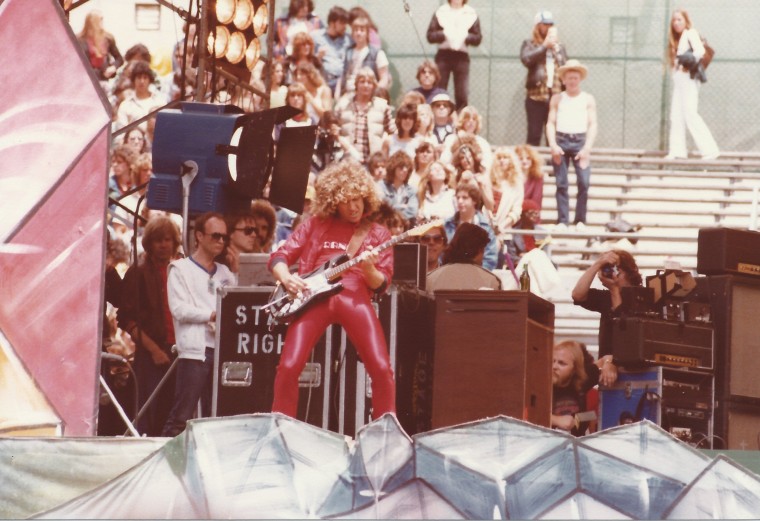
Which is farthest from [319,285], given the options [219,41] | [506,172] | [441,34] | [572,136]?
[441,34]

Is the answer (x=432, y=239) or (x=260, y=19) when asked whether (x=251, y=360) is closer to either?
(x=432, y=239)

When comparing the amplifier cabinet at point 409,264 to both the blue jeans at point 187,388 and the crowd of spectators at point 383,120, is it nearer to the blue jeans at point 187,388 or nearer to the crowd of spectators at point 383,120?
the blue jeans at point 187,388

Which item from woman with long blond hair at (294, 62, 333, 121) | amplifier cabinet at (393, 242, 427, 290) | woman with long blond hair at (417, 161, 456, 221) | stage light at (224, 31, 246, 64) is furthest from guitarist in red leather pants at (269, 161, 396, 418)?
woman with long blond hair at (294, 62, 333, 121)

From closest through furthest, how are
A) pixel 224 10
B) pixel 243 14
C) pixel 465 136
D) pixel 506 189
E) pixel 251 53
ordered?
pixel 224 10
pixel 243 14
pixel 251 53
pixel 506 189
pixel 465 136

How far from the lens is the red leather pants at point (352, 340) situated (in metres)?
8.10

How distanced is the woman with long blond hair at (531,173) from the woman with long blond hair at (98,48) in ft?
14.9

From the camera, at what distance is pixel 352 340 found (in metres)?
8.22

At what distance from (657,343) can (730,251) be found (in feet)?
2.11

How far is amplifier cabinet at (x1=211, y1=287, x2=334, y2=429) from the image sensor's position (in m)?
8.84

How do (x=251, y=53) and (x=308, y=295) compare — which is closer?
(x=308, y=295)

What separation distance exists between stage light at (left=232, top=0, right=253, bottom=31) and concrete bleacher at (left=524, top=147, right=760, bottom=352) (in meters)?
5.14

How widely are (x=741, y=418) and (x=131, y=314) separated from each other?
11.1 feet

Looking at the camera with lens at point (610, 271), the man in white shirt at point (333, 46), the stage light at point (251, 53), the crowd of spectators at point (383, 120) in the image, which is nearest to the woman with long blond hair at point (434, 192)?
the crowd of spectators at point (383, 120)

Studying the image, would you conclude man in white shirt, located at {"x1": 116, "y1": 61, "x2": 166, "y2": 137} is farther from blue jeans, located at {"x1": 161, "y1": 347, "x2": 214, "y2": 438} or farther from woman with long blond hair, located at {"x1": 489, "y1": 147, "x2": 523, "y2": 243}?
blue jeans, located at {"x1": 161, "y1": 347, "x2": 214, "y2": 438}
